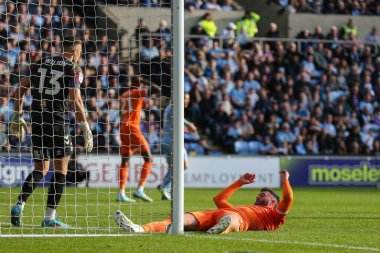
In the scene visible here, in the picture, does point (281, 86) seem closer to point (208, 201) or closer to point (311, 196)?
point (311, 196)

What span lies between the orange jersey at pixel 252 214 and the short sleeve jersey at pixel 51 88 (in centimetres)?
218

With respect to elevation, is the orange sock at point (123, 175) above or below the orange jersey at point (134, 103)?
below

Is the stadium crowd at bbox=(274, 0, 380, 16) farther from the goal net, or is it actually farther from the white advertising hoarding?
the white advertising hoarding

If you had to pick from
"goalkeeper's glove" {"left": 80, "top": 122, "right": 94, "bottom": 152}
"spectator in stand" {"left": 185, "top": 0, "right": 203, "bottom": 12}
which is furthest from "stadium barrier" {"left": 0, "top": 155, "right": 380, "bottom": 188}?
"goalkeeper's glove" {"left": 80, "top": 122, "right": 94, "bottom": 152}

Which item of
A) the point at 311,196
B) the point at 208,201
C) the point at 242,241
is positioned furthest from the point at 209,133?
the point at 242,241

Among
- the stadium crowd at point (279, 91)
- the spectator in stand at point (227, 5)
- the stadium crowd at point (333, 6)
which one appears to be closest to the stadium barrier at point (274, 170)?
the stadium crowd at point (279, 91)

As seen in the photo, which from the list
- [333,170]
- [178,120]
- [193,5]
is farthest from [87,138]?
[193,5]

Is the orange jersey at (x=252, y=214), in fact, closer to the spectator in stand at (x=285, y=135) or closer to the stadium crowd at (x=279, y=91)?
the stadium crowd at (x=279, y=91)

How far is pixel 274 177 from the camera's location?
83.5ft

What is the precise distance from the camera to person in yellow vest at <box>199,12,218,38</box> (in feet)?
93.8

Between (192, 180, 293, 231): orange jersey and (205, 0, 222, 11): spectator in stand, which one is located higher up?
(205, 0, 222, 11): spectator in stand

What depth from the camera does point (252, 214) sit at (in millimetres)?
10492

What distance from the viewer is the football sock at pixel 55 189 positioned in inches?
436

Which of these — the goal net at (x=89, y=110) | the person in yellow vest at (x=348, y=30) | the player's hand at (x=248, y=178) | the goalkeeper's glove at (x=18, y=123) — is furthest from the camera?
the person in yellow vest at (x=348, y=30)
